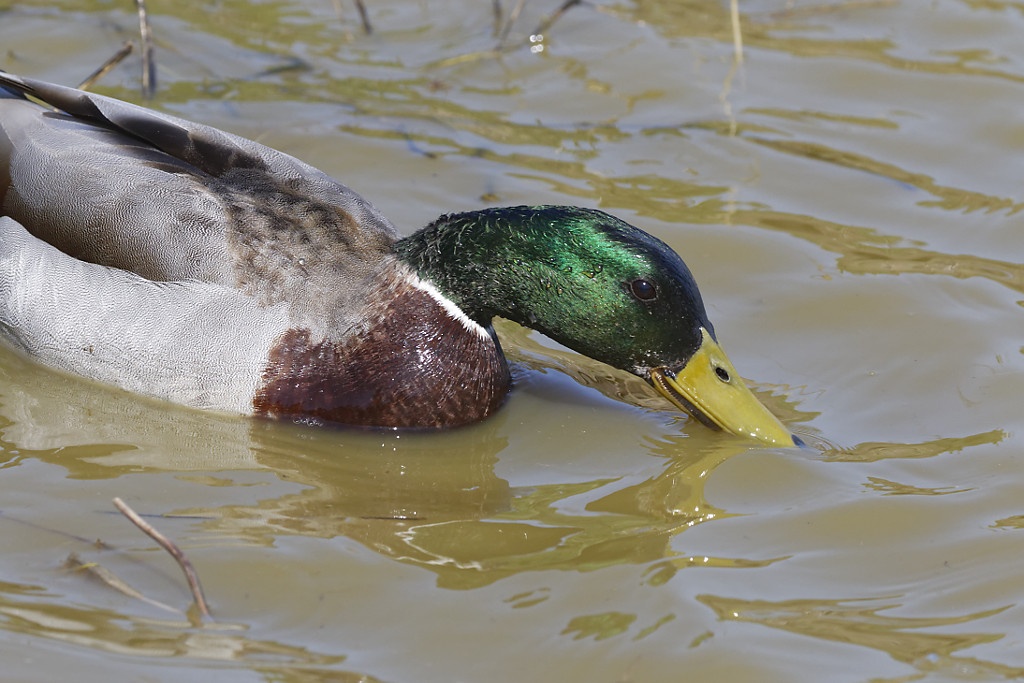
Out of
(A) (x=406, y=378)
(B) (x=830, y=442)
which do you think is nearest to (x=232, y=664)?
(A) (x=406, y=378)

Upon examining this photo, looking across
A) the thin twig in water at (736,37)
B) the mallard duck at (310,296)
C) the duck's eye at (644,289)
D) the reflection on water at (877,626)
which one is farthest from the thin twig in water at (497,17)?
the reflection on water at (877,626)

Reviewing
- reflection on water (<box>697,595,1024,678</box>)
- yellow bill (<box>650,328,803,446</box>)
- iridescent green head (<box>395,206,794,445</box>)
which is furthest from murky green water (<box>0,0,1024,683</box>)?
iridescent green head (<box>395,206,794,445</box>)

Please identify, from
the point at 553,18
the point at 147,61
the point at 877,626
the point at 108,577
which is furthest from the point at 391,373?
the point at 553,18

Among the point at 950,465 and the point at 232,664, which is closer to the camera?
the point at 232,664

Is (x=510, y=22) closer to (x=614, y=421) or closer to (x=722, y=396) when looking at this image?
(x=614, y=421)

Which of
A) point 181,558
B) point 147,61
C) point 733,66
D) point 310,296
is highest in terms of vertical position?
point 147,61

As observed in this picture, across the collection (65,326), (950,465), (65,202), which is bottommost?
(950,465)

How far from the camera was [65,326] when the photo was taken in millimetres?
5305

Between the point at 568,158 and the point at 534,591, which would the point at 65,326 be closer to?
the point at 534,591

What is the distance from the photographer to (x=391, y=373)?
5.21 meters

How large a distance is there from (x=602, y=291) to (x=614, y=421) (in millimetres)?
614

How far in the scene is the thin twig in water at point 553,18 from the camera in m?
8.19

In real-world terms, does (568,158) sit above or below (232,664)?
above

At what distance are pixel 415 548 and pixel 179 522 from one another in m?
0.73
